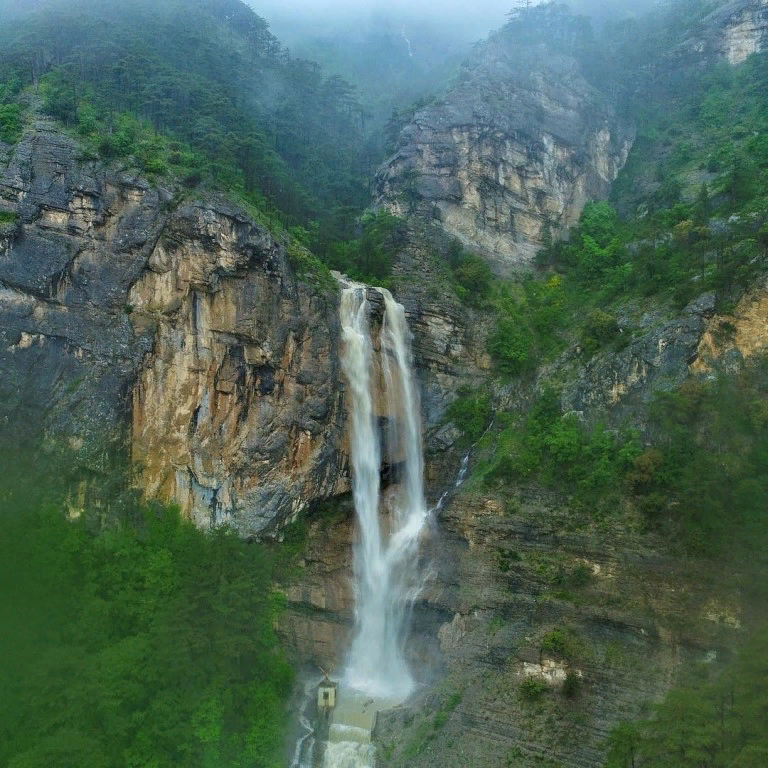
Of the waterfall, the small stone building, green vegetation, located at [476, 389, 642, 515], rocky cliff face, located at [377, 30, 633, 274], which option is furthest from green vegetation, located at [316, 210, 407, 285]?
the small stone building

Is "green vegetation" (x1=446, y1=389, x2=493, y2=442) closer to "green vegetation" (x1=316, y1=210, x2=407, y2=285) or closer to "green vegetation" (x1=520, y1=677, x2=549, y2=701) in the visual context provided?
"green vegetation" (x1=316, y1=210, x2=407, y2=285)

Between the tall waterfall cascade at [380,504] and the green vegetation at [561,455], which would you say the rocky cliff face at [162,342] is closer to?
the tall waterfall cascade at [380,504]

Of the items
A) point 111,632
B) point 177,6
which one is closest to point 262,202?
point 111,632

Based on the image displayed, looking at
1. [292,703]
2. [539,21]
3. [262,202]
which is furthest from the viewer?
[539,21]

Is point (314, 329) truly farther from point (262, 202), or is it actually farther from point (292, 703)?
point (292, 703)

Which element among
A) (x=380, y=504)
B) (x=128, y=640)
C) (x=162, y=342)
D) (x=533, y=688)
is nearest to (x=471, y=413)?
(x=380, y=504)

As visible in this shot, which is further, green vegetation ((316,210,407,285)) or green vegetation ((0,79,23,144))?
green vegetation ((316,210,407,285))
